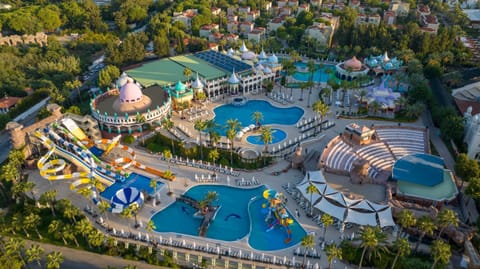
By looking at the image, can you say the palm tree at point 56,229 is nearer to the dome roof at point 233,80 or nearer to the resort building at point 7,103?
the resort building at point 7,103

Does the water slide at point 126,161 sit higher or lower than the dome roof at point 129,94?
lower

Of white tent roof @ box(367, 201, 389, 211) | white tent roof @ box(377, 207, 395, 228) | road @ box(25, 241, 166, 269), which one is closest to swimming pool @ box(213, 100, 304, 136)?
white tent roof @ box(367, 201, 389, 211)

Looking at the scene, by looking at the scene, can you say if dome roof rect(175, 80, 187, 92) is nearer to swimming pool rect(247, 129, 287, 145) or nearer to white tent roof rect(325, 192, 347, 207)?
swimming pool rect(247, 129, 287, 145)

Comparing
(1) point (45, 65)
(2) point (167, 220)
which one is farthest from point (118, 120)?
(1) point (45, 65)

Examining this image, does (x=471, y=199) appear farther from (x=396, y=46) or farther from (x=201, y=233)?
(x=396, y=46)

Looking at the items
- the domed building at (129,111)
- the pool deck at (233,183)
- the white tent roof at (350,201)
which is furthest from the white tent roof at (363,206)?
the domed building at (129,111)

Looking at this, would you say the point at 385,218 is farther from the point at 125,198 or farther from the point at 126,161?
the point at 126,161
